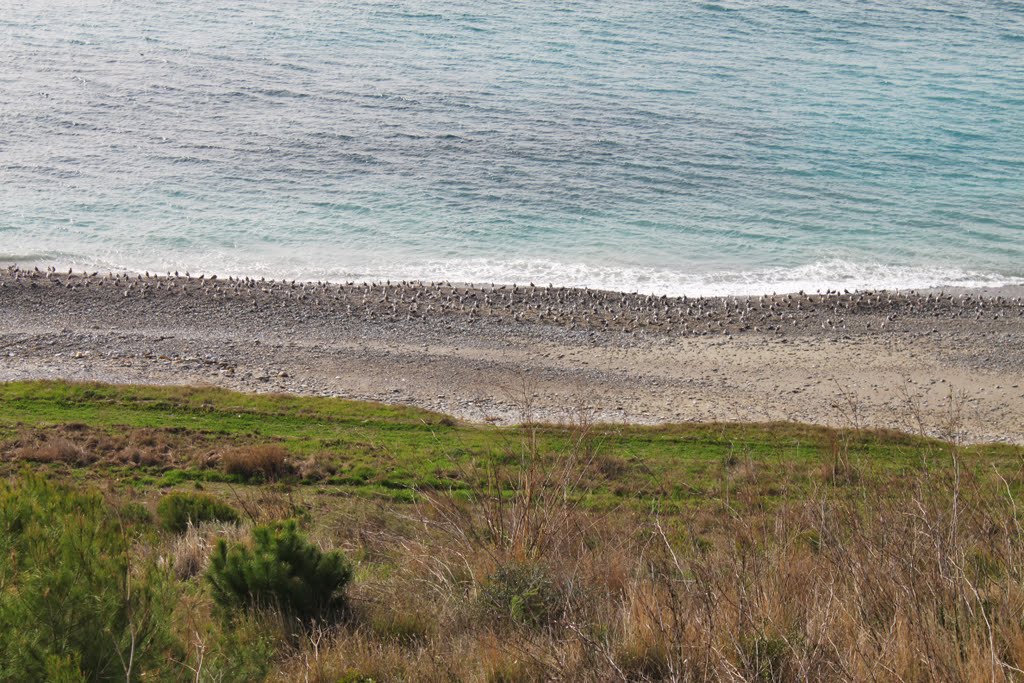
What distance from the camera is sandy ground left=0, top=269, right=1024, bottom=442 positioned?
68.3ft

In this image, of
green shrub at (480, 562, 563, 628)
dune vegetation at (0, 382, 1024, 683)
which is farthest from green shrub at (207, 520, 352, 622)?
green shrub at (480, 562, 563, 628)

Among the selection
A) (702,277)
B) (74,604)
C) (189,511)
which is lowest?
(702,277)

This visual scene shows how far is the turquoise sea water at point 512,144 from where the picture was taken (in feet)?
103

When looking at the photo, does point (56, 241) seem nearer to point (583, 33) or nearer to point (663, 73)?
point (663, 73)

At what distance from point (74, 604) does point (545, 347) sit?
19.4m

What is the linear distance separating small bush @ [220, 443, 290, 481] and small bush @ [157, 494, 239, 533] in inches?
139

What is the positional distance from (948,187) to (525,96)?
65.0ft

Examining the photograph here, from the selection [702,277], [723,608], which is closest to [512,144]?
[702,277]

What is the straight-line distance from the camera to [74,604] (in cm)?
462

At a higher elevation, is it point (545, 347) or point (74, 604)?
point (74, 604)

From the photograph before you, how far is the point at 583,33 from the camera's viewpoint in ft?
198

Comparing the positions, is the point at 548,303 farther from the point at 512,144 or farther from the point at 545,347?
the point at 512,144

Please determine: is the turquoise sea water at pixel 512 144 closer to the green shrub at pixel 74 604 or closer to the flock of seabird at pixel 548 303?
the flock of seabird at pixel 548 303

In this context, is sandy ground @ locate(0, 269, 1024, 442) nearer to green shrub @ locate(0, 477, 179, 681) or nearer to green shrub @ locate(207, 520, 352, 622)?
green shrub @ locate(207, 520, 352, 622)
